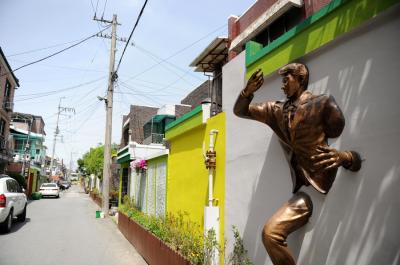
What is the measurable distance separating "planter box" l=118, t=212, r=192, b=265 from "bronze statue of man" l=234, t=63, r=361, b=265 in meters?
2.14

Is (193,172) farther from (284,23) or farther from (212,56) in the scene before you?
(212,56)

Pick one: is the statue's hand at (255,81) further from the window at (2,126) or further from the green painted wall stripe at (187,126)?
the window at (2,126)

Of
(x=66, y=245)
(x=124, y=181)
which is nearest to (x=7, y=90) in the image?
(x=124, y=181)

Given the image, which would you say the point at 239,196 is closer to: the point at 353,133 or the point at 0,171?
the point at 353,133

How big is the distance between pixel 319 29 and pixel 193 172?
4796 millimetres

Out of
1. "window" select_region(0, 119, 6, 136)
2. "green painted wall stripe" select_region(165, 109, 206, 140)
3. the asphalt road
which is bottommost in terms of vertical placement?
the asphalt road

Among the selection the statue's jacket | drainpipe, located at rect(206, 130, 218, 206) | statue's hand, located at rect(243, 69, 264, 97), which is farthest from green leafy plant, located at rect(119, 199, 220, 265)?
statue's hand, located at rect(243, 69, 264, 97)

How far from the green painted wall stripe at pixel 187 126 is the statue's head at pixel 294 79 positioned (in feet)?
12.4

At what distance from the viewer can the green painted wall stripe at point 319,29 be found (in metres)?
A: 3.10

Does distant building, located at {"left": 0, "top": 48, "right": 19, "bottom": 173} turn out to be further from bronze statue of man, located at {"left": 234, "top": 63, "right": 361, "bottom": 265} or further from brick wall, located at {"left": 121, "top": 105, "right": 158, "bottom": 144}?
bronze statue of man, located at {"left": 234, "top": 63, "right": 361, "bottom": 265}

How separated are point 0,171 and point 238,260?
2873cm

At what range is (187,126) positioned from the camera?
8234 mm

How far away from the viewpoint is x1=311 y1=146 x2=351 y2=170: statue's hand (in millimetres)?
3018

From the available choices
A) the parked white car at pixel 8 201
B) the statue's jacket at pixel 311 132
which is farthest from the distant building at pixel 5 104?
the statue's jacket at pixel 311 132
